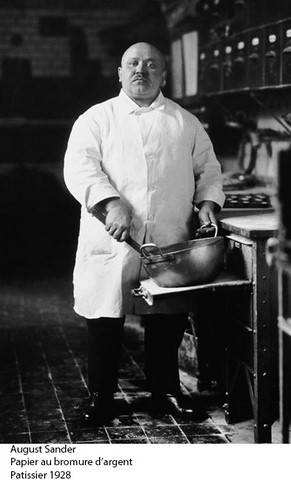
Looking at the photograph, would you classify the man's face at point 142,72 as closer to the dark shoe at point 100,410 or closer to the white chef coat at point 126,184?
the white chef coat at point 126,184

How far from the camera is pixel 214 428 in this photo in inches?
133

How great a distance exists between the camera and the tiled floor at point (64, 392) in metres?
3.30

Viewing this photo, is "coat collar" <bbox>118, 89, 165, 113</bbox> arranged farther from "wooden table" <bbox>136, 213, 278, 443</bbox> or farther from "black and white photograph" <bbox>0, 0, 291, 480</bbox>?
"wooden table" <bbox>136, 213, 278, 443</bbox>

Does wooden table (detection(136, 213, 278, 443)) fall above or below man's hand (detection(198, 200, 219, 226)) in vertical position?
below

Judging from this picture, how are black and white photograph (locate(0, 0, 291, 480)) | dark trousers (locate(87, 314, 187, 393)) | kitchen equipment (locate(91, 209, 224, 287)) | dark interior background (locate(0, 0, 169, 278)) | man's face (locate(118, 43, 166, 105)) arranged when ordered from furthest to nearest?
dark interior background (locate(0, 0, 169, 278))
dark trousers (locate(87, 314, 187, 393))
man's face (locate(118, 43, 166, 105))
kitchen equipment (locate(91, 209, 224, 287))
black and white photograph (locate(0, 0, 291, 480))

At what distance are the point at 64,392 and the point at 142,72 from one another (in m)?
1.65

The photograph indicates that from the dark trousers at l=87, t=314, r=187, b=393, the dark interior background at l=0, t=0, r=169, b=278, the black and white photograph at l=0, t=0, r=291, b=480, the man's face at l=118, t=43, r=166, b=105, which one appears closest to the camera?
the black and white photograph at l=0, t=0, r=291, b=480

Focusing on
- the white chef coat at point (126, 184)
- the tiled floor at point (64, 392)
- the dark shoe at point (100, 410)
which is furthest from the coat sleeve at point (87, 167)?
the tiled floor at point (64, 392)

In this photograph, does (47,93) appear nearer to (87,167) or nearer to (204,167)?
(204,167)

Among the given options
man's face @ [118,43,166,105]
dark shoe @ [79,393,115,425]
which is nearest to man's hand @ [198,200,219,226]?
man's face @ [118,43,166,105]

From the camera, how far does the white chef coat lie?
131 inches

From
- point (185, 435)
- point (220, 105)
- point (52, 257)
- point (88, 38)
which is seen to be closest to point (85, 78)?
point (88, 38)
